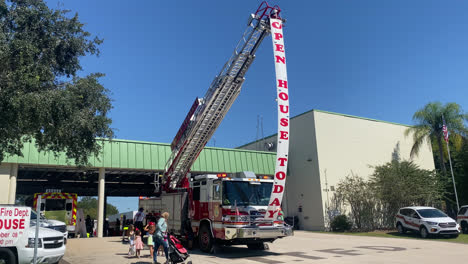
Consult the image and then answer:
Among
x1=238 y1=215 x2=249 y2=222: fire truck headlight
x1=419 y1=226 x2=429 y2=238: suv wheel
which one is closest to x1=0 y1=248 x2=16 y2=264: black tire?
x1=238 y1=215 x2=249 y2=222: fire truck headlight

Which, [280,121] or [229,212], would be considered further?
[229,212]

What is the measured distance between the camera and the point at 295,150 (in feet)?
101

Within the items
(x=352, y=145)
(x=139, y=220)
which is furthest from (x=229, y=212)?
(x=352, y=145)

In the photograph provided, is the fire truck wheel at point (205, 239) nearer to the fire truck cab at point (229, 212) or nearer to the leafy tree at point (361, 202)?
the fire truck cab at point (229, 212)

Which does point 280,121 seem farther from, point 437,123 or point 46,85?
point 437,123

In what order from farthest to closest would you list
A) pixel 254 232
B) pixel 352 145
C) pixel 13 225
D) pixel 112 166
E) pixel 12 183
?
1. pixel 352 145
2. pixel 112 166
3. pixel 12 183
4. pixel 254 232
5. pixel 13 225

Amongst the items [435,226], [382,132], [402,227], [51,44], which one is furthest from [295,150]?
[51,44]

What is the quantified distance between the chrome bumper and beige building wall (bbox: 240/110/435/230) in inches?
633

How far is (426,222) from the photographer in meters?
20.2

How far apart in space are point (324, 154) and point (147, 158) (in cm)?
1379

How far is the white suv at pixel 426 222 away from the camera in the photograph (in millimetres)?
19672

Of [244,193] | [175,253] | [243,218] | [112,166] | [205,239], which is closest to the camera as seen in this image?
[175,253]

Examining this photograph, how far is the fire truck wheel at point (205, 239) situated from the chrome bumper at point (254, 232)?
4.08ft

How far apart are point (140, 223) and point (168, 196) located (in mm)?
2460
